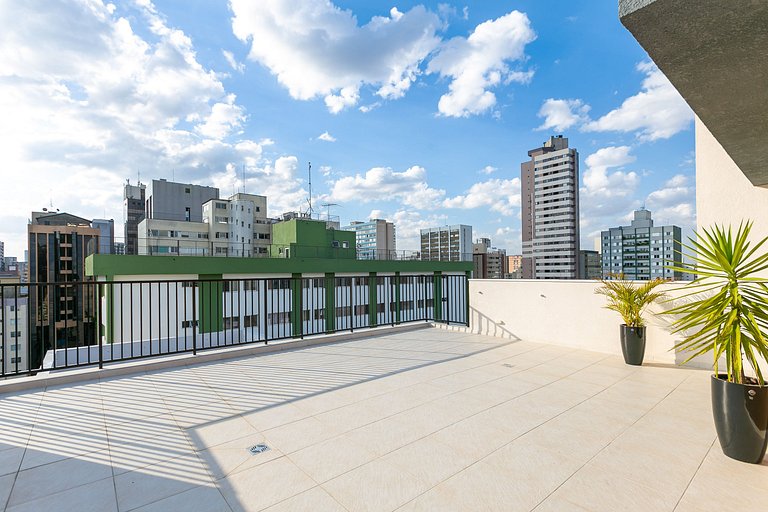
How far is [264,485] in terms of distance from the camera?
1.94m

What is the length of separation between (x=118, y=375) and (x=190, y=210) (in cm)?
5354

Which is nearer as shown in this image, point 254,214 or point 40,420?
point 40,420

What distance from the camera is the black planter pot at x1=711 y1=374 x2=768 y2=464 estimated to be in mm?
2154

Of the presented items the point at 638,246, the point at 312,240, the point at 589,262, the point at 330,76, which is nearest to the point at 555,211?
the point at 589,262

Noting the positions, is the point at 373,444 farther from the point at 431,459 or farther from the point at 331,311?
the point at 331,311

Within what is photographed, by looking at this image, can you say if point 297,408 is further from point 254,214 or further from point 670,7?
point 254,214

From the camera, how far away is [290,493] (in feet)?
6.15

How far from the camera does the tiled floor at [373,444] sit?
185 centimetres

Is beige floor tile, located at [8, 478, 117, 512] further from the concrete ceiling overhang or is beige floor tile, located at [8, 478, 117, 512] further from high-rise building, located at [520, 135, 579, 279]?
high-rise building, located at [520, 135, 579, 279]

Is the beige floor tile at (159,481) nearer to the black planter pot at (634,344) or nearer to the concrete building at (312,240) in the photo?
the black planter pot at (634,344)

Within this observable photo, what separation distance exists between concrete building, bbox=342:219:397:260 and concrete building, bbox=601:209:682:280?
4722 centimetres

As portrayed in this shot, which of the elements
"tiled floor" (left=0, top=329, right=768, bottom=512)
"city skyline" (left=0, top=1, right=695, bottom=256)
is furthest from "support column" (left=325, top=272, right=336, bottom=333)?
"city skyline" (left=0, top=1, right=695, bottom=256)

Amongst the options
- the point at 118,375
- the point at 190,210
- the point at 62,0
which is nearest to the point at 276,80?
the point at 62,0

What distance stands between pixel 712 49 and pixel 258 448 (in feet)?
10.8
